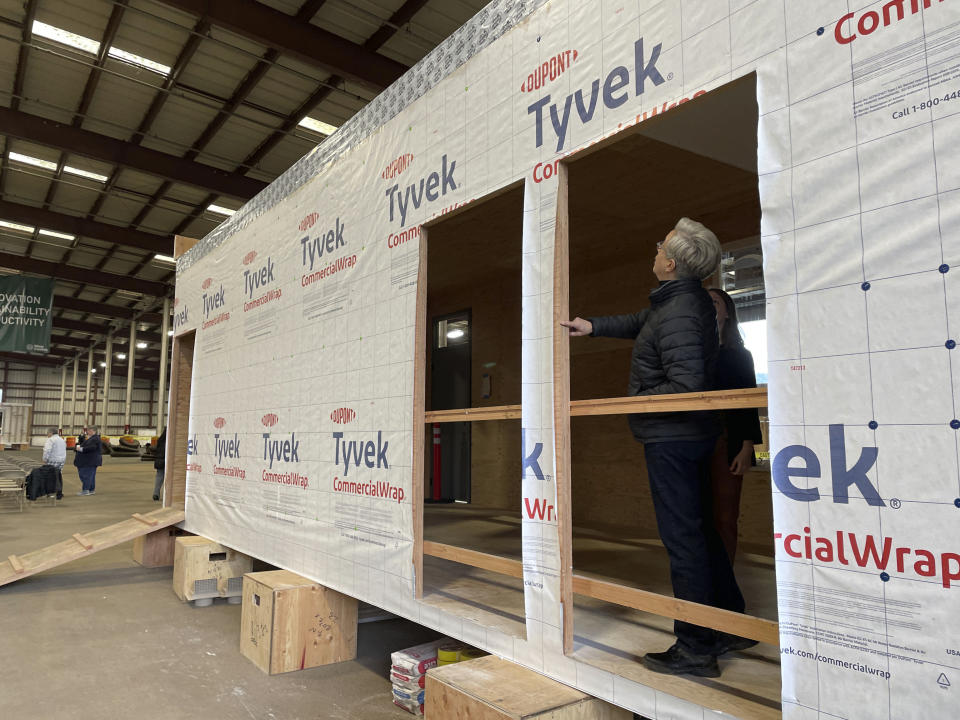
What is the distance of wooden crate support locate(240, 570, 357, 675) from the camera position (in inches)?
147

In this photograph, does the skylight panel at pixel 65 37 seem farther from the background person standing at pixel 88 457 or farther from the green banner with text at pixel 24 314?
the green banner with text at pixel 24 314

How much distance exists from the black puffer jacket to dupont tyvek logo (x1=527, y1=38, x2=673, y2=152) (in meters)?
0.71

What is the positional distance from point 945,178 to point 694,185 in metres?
2.95

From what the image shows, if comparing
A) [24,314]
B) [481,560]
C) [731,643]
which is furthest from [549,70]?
[24,314]

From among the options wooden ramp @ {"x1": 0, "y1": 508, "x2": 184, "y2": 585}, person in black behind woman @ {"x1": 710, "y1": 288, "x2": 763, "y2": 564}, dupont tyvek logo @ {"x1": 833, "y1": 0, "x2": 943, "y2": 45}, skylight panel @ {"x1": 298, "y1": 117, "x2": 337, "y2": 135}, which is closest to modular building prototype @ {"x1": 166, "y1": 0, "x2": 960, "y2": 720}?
dupont tyvek logo @ {"x1": 833, "y1": 0, "x2": 943, "y2": 45}

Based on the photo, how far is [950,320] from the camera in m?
1.43

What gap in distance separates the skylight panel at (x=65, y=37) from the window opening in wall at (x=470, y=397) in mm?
6388

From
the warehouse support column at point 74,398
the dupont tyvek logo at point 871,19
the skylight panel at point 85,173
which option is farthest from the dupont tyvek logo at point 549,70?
the warehouse support column at point 74,398

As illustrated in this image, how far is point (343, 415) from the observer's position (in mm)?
3949

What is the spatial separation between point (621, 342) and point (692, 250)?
370 centimetres

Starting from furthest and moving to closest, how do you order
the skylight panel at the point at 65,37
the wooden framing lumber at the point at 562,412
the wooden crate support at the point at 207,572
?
the skylight panel at the point at 65,37
the wooden crate support at the point at 207,572
the wooden framing lumber at the point at 562,412

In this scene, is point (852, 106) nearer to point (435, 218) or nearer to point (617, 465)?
point (435, 218)

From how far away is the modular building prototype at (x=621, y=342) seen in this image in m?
1.51

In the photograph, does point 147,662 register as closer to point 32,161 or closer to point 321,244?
point 321,244
